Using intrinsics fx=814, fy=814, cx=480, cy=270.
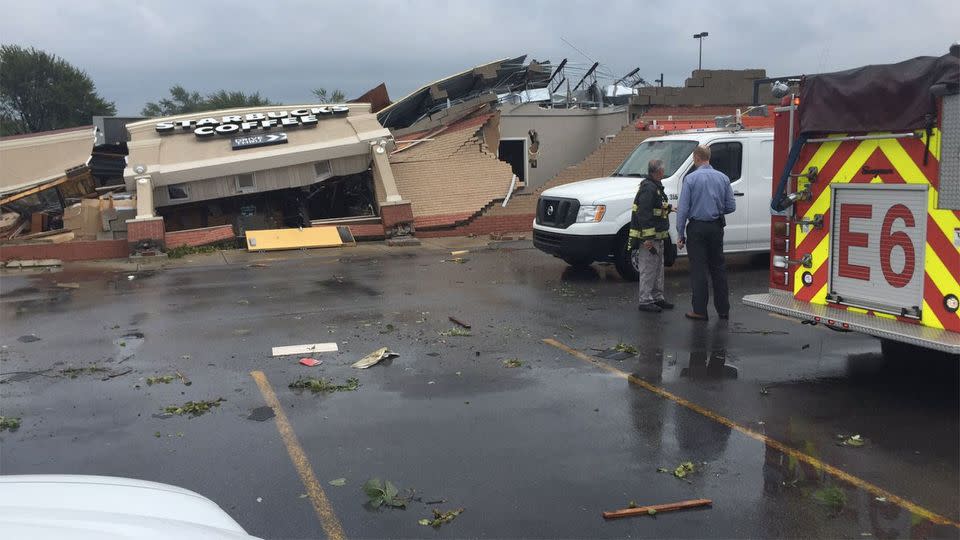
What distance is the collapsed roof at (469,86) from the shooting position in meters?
24.7

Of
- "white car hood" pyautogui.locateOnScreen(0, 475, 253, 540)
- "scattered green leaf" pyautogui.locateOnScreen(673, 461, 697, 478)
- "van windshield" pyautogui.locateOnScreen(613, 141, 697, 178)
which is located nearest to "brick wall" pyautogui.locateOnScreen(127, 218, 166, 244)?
"van windshield" pyautogui.locateOnScreen(613, 141, 697, 178)

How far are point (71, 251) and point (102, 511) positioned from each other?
15.7 metres

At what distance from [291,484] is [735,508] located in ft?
8.46

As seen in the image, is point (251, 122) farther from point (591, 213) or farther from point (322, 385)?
point (322, 385)

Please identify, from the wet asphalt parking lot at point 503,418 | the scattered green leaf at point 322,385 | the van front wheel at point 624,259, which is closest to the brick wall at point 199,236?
the wet asphalt parking lot at point 503,418

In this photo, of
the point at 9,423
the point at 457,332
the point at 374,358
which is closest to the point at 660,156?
the point at 457,332

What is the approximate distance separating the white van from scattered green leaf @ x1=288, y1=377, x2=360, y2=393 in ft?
18.3

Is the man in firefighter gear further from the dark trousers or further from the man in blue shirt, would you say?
the dark trousers

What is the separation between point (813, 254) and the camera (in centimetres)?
709

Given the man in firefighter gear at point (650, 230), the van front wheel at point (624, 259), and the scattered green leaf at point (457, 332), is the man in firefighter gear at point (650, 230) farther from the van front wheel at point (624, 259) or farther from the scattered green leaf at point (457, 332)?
the scattered green leaf at point (457, 332)

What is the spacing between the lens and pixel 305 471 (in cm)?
509

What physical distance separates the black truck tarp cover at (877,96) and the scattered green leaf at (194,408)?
540cm

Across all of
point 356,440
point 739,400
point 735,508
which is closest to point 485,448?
point 356,440

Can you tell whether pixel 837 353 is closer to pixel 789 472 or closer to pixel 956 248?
pixel 956 248
